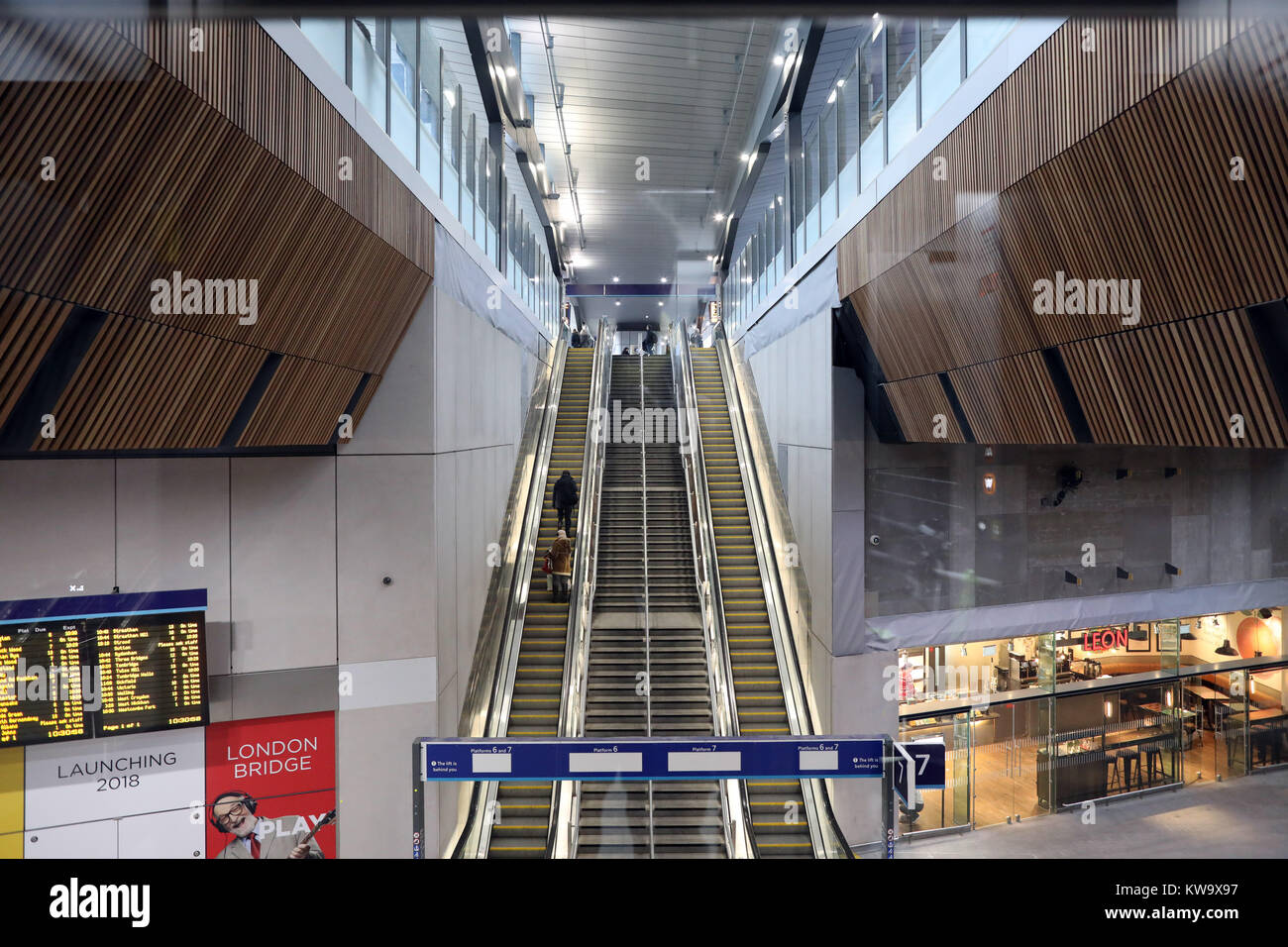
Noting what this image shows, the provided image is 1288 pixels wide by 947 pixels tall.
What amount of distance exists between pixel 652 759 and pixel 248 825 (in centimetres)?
362

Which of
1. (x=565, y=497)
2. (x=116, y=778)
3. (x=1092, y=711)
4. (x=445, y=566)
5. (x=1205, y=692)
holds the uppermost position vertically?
(x=565, y=497)

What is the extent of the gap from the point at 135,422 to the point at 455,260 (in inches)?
155

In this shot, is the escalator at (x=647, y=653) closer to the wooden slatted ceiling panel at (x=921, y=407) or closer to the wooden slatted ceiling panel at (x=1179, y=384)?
the wooden slatted ceiling panel at (x=1179, y=384)

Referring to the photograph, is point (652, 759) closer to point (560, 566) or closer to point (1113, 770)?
point (560, 566)

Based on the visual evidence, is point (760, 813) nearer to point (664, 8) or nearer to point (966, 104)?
point (966, 104)

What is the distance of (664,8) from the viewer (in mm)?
1022

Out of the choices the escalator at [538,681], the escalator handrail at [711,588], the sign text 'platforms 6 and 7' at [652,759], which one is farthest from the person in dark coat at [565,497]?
the sign text 'platforms 6 and 7' at [652,759]

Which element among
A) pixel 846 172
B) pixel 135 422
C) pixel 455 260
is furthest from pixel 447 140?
pixel 135 422

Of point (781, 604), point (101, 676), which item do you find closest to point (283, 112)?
point (101, 676)

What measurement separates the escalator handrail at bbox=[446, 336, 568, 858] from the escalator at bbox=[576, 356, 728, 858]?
0.96m

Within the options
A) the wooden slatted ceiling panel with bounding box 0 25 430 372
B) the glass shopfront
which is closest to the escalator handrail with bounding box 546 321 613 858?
the glass shopfront

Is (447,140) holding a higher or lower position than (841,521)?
higher

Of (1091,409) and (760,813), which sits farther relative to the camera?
(760,813)

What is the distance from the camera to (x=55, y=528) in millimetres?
5094
